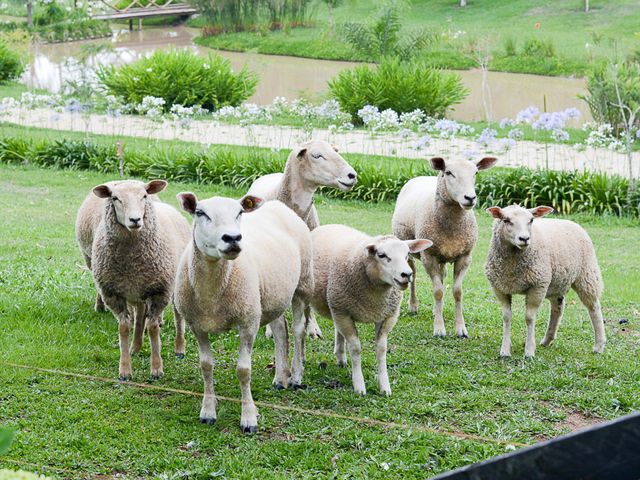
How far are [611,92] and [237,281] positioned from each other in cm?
1574

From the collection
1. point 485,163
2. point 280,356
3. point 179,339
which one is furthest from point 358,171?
point 280,356

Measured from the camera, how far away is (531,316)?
7.25 m

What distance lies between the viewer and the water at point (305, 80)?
80.6 feet

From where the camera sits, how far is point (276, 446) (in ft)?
17.7

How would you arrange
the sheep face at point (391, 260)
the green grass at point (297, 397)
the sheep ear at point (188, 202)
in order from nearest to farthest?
the green grass at point (297, 397) < the sheep ear at point (188, 202) < the sheep face at point (391, 260)

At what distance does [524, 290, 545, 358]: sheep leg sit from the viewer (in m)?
7.16

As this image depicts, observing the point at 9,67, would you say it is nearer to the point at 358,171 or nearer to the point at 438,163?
the point at 358,171

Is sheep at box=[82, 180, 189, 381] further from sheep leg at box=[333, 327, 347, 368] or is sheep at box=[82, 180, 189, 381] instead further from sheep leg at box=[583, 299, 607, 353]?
sheep leg at box=[583, 299, 607, 353]

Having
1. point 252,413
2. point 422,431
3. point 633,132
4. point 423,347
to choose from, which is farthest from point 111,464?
point 633,132

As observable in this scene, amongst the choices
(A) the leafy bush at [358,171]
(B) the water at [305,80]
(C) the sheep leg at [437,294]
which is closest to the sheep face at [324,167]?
(C) the sheep leg at [437,294]

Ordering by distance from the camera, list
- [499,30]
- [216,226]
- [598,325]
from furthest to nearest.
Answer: [499,30]
[598,325]
[216,226]

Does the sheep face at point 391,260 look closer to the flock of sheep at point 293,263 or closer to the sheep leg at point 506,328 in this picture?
the flock of sheep at point 293,263

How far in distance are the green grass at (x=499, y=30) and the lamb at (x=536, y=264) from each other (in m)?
24.2

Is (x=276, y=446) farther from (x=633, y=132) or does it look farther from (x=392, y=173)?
(x=633, y=132)
